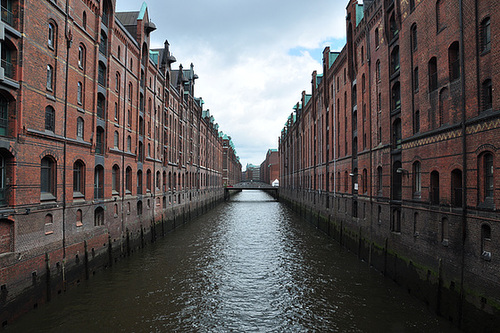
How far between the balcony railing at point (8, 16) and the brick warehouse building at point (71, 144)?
37 millimetres

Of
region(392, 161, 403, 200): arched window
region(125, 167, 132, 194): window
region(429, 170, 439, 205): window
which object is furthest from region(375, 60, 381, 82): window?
region(125, 167, 132, 194): window

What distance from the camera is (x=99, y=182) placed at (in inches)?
728

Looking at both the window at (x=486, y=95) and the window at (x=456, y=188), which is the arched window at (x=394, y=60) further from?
the window at (x=456, y=188)

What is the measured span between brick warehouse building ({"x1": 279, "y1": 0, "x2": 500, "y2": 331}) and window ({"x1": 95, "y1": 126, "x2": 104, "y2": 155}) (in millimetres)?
16891

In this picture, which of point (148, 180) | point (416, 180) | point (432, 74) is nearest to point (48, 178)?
point (148, 180)

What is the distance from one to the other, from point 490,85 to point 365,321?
8941 millimetres

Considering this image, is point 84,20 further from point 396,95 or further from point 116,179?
point 396,95

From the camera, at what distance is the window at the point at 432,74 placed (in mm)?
12977

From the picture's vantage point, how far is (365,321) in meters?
11.0

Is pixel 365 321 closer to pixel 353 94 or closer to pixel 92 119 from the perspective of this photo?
Answer: pixel 92 119

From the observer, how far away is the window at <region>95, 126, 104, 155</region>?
18.5 metres

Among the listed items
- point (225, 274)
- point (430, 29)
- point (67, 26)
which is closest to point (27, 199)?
point (67, 26)

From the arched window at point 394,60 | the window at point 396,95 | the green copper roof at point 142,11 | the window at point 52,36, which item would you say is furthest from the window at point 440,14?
the green copper roof at point 142,11

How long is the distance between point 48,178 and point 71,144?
2.26m
